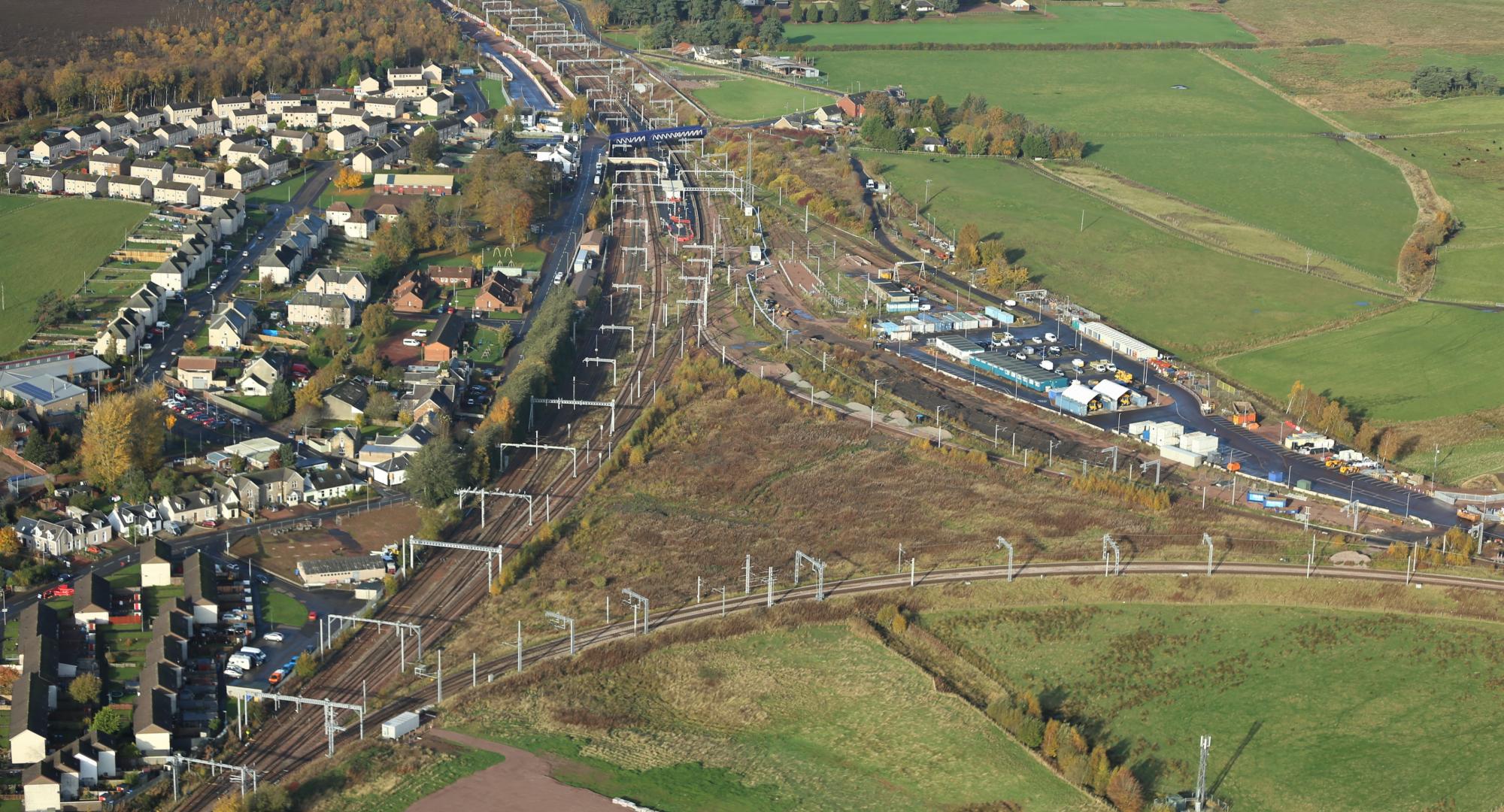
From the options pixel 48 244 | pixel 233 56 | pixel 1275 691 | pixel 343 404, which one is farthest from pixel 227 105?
pixel 1275 691

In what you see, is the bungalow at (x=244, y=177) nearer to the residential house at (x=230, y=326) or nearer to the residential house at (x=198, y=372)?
the residential house at (x=230, y=326)

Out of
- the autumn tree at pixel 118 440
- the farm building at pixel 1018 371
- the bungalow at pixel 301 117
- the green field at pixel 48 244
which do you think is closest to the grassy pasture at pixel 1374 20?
the bungalow at pixel 301 117

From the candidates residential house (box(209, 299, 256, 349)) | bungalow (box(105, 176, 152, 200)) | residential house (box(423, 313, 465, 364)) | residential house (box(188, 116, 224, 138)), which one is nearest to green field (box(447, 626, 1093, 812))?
residential house (box(423, 313, 465, 364))

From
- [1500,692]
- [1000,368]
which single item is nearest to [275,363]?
[1000,368]

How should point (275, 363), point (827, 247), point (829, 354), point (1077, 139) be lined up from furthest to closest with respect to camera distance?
point (1077, 139), point (827, 247), point (829, 354), point (275, 363)

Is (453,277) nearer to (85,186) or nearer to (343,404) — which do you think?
(343,404)

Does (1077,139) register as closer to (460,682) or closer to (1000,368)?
(1000,368)
